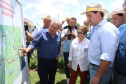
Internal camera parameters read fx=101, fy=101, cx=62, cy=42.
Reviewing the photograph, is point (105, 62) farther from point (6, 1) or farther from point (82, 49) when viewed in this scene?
point (6, 1)

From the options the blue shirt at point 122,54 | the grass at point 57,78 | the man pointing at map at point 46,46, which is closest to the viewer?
the blue shirt at point 122,54

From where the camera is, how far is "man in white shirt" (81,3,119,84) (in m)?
1.46

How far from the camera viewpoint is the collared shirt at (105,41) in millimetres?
1453

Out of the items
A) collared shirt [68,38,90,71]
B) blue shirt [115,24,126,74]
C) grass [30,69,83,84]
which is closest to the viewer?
blue shirt [115,24,126,74]

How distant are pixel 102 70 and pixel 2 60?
1.35m

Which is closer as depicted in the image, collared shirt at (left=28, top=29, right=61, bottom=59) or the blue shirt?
the blue shirt

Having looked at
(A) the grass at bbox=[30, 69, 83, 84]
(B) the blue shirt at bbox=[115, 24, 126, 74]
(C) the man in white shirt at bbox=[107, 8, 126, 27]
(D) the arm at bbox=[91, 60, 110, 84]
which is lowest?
(A) the grass at bbox=[30, 69, 83, 84]

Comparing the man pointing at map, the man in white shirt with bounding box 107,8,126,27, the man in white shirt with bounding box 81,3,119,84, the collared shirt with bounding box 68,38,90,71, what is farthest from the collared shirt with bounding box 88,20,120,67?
the man in white shirt with bounding box 107,8,126,27

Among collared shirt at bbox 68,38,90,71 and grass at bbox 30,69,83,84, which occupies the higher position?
collared shirt at bbox 68,38,90,71

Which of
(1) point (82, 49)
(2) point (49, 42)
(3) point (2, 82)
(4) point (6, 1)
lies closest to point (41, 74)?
(2) point (49, 42)

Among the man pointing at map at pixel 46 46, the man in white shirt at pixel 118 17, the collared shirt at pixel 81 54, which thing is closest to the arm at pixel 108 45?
the collared shirt at pixel 81 54

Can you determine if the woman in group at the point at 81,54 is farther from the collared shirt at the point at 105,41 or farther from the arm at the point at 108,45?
the arm at the point at 108,45

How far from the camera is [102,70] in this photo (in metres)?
1.50

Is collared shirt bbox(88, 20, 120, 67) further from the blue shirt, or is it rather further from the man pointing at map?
the man pointing at map
